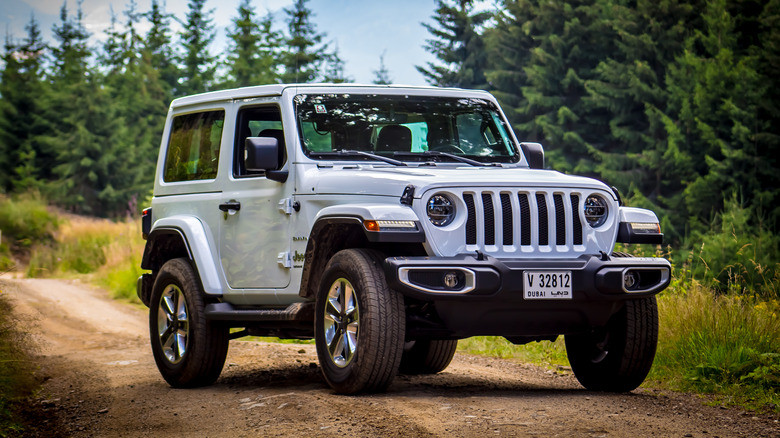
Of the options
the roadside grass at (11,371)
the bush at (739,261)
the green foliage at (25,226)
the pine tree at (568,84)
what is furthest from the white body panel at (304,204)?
the pine tree at (568,84)

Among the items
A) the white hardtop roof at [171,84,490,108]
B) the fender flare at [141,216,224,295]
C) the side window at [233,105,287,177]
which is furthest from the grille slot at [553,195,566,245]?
the fender flare at [141,216,224,295]

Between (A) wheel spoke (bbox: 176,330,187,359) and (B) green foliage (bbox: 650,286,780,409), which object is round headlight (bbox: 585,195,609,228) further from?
(A) wheel spoke (bbox: 176,330,187,359)

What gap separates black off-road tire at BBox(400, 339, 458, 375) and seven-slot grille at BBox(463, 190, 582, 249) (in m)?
2.62

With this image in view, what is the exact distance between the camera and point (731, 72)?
28641 mm

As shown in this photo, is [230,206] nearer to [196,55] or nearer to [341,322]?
[341,322]

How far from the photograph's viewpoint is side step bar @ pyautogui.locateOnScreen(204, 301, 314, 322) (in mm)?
6891

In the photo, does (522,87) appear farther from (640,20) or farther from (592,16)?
(640,20)

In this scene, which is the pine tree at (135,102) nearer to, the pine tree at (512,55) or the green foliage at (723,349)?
the pine tree at (512,55)

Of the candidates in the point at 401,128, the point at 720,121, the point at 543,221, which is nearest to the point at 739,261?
the point at 401,128

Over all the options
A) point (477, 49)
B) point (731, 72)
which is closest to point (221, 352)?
point (731, 72)

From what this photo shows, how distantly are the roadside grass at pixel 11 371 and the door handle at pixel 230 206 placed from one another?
1.74m

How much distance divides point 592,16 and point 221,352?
112ft

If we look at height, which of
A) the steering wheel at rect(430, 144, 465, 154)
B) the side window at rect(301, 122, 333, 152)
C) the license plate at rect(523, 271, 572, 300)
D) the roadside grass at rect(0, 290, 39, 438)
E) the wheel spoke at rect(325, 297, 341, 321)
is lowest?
the roadside grass at rect(0, 290, 39, 438)

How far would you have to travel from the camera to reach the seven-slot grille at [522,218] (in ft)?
20.0
